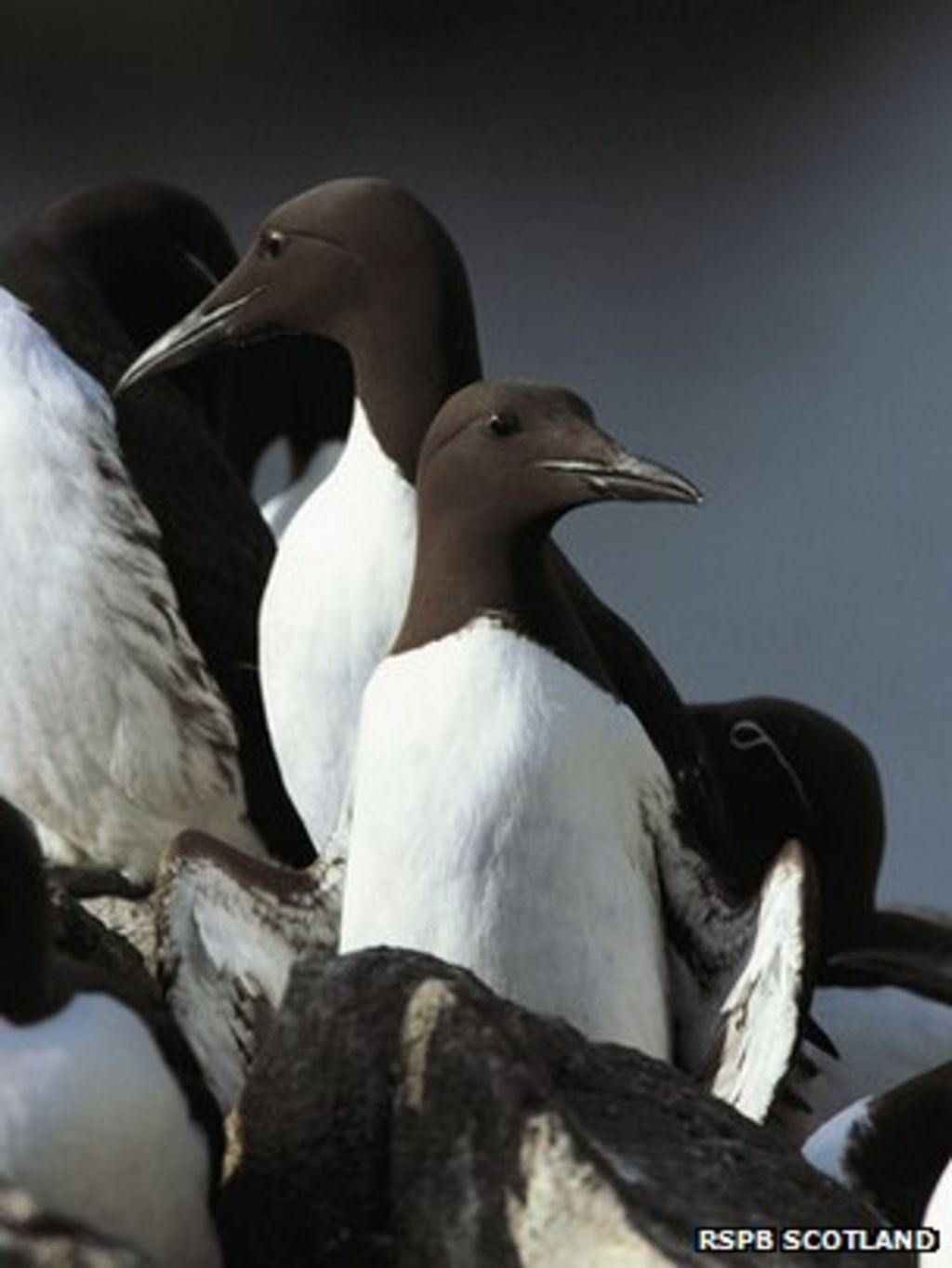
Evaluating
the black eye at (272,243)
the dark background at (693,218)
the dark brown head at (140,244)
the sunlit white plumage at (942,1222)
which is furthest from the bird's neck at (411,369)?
the dark background at (693,218)

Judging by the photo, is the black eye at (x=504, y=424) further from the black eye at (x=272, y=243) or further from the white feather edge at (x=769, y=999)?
the black eye at (x=272, y=243)

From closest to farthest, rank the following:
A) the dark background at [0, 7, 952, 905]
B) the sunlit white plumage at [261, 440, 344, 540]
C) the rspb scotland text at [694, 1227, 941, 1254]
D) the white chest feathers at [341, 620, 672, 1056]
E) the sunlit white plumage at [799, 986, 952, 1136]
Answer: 1. the rspb scotland text at [694, 1227, 941, 1254]
2. the white chest feathers at [341, 620, 672, 1056]
3. the sunlit white plumage at [799, 986, 952, 1136]
4. the sunlit white plumage at [261, 440, 344, 540]
5. the dark background at [0, 7, 952, 905]

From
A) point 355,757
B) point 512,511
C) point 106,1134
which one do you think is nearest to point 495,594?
point 512,511

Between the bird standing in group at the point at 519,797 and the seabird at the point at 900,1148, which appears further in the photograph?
the bird standing in group at the point at 519,797

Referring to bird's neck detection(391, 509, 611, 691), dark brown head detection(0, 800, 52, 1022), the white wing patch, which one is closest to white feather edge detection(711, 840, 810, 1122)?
the white wing patch

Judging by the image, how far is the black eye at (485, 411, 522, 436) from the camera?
5672mm

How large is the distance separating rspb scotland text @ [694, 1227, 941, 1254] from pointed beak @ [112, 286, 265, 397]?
213 centimetres

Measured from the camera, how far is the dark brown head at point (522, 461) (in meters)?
5.57

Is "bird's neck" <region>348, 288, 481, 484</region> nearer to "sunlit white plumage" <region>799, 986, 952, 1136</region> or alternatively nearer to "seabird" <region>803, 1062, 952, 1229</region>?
"sunlit white plumage" <region>799, 986, 952, 1136</region>

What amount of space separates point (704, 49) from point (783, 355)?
5.26 m

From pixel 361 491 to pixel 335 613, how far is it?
0.47 ft

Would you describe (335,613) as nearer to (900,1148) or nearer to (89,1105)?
(900,1148)

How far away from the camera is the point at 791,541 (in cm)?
1392

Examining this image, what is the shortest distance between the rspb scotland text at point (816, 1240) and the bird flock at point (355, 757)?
3 centimetres
